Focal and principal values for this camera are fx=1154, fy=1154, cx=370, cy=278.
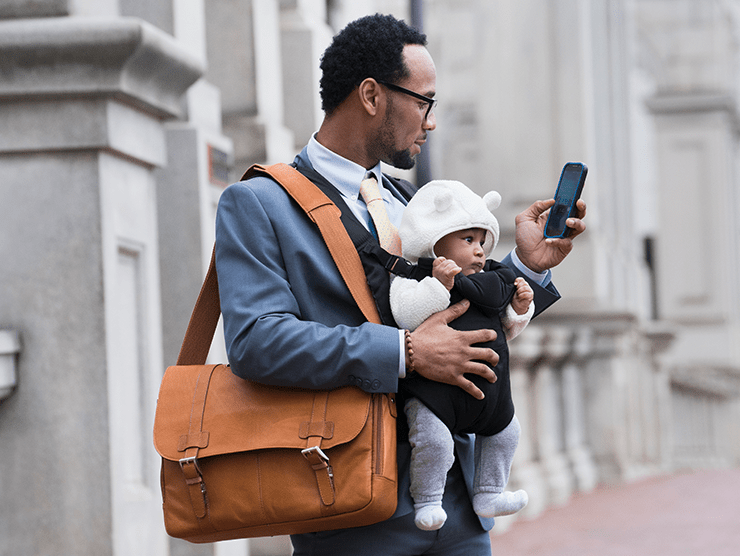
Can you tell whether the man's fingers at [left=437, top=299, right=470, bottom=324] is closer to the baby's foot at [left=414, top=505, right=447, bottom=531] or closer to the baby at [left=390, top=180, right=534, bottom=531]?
the baby at [left=390, top=180, right=534, bottom=531]

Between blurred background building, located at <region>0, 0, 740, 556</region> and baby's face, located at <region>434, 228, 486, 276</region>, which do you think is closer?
baby's face, located at <region>434, 228, 486, 276</region>

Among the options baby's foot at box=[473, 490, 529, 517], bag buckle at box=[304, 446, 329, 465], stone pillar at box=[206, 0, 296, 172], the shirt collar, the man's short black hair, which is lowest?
baby's foot at box=[473, 490, 529, 517]

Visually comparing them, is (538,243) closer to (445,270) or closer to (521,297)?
(521,297)

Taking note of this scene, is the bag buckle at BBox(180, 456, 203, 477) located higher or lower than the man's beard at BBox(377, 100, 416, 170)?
lower

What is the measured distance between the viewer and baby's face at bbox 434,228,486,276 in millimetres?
2703

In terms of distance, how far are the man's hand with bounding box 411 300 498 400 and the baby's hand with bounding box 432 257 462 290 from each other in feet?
0.32

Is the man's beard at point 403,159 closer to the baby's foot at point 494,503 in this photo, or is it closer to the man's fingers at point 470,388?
the man's fingers at point 470,388

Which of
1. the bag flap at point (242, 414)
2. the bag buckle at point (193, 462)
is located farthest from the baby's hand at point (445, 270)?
the bag buckle at point (193, 462)

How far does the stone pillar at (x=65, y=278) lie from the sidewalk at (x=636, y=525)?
4243mm

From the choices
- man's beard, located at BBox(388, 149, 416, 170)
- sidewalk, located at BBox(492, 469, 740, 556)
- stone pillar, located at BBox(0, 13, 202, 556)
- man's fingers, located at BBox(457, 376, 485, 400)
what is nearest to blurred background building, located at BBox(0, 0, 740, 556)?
stone pillar, located at BBox(0, 13, 202, 556)

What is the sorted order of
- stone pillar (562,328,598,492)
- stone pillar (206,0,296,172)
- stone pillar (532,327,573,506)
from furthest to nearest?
stone pillar (562,328,598,492) < stone pillar (532,327,573,506) < stone pillar (206,0,296,172)

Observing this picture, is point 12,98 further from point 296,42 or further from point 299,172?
point 296,42

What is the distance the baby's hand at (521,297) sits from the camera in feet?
9.02

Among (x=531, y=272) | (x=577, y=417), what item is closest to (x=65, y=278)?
(x=531, y=272)
